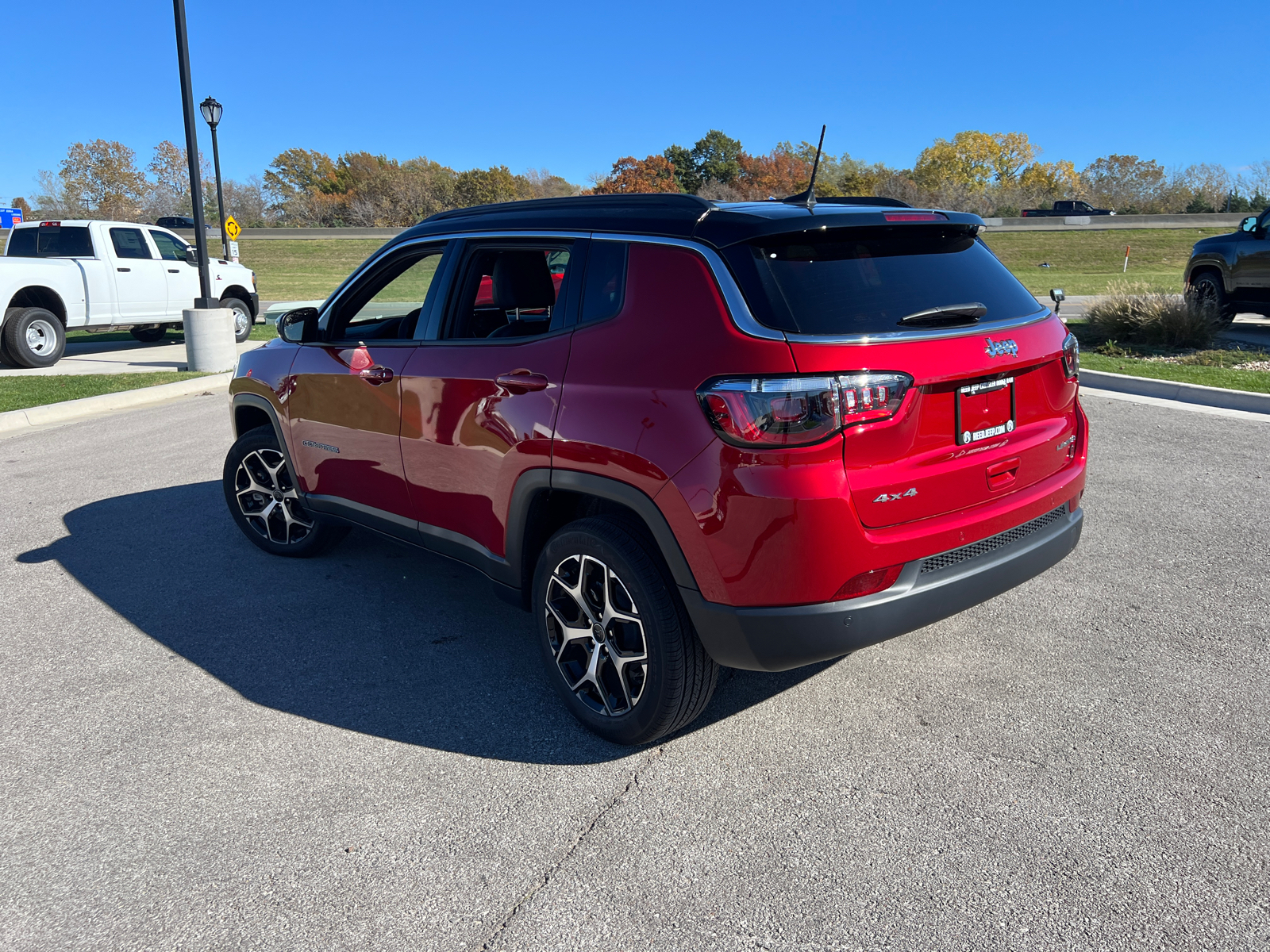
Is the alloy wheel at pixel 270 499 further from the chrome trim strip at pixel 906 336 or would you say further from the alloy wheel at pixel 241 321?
the alloy wheel at pixel 241 321

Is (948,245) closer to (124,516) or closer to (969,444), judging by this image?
(969,444)

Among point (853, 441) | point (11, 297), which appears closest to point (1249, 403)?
point (853, 441)

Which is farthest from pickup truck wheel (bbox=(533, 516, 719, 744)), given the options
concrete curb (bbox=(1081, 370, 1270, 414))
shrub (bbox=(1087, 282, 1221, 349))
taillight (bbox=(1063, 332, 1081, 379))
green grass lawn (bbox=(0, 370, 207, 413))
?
shrub (bbox=(1087, 282, 1221, 349))

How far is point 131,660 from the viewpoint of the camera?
406 centimetres

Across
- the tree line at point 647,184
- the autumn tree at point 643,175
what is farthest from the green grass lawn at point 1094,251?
the autumn tree at point 643,175

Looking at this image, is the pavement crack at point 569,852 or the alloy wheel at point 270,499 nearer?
the pavement crack at point 569,852

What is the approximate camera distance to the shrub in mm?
12773

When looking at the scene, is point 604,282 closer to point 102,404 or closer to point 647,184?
point 102,404

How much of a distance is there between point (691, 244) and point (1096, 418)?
7.13 meters

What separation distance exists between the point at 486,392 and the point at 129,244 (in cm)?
1397

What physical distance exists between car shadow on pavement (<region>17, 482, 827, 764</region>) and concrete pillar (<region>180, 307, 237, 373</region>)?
7604 mm

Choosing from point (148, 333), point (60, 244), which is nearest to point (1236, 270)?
point (60, 244)

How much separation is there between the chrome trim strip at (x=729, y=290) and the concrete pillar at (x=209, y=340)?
37.8 ft

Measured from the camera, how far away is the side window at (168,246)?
15281mm
